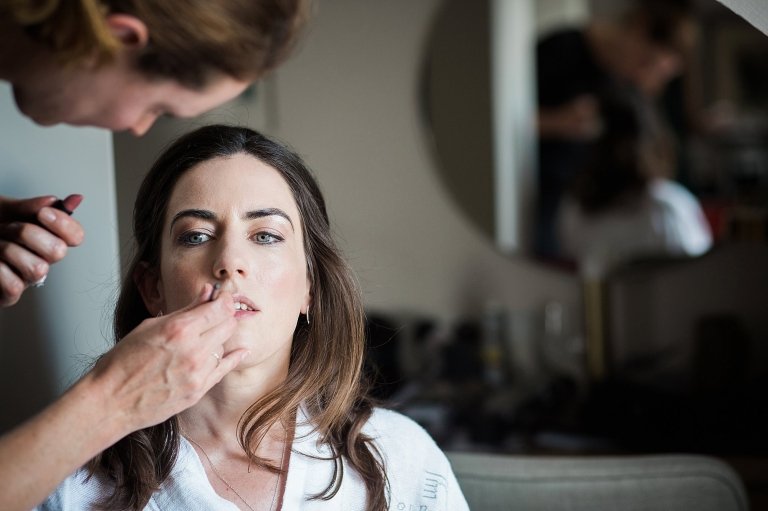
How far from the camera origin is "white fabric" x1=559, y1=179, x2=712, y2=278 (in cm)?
230

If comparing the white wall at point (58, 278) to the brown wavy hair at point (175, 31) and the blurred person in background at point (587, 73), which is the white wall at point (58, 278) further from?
the blurred person in background at point (587, 73)

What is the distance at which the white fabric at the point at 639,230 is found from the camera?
2301 mm

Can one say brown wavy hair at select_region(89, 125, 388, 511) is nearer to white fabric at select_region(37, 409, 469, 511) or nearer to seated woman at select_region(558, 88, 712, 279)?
white fabric at select_region(37, 409, 469, 511)

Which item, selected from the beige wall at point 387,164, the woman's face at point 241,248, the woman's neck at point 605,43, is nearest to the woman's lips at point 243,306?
the woman's face at point 241,248

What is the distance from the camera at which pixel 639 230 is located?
2334 mm

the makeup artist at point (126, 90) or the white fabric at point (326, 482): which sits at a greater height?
the makeup artist at point (126, 90)

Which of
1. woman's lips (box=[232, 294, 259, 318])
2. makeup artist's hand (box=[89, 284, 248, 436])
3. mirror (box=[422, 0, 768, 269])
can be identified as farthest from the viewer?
mirror (box=[422, 0, 768, 269])

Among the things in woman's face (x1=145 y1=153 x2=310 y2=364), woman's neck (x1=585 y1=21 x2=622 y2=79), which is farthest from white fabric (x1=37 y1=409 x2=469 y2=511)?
woman's neck (x1=585 y1=21 x2=622 y2=79)

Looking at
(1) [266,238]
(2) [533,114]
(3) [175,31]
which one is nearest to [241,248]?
(1) [266,238]

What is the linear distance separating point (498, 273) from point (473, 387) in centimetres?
33

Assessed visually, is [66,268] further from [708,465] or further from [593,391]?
[593,391]

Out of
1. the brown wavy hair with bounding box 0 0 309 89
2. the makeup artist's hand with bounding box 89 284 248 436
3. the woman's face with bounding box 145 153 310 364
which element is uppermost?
the brown wavy hair with bounding box 0 0 309 89

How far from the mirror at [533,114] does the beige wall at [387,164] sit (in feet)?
0.17

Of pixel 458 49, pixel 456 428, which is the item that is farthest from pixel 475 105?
pixel 456 428
